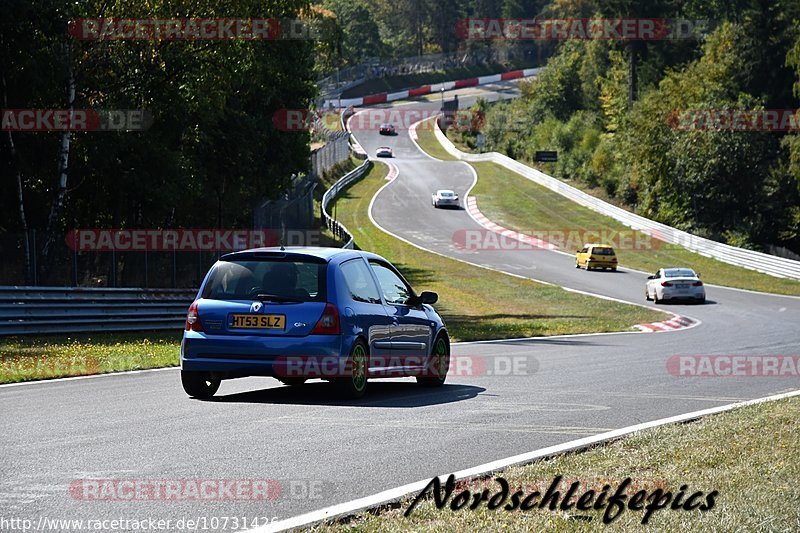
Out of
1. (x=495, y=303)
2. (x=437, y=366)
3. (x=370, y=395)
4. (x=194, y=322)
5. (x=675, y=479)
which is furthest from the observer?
(x=495, y=303)

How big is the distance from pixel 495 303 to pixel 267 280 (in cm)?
2856

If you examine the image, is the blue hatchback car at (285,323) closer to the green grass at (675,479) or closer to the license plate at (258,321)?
the license plate at (258,321)

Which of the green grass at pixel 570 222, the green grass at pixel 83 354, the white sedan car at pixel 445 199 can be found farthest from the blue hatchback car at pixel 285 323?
the white sedan car at pixel 445 199

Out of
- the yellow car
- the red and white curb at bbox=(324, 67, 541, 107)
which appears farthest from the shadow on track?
the red and white curb at bbox=(324, 67, 541, 107)

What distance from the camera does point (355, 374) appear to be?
465 inches

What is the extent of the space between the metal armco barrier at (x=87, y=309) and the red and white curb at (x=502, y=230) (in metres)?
37.7

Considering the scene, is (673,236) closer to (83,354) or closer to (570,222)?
(570,222)

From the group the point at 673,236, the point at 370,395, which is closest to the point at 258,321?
the point at 370,395

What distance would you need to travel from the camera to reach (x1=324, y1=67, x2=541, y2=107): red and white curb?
145 meters

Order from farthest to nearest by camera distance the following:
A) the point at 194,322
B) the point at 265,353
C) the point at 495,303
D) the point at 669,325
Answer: the point at 495,303, the point at 669,325, the point at 194,322, the point at 265,353

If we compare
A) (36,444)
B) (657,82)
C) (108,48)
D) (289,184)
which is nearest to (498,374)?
(36,444)

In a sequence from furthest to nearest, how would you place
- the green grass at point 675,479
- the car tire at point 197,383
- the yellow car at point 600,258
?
the yellow car at point 600,258 → the car tire at point 197,383 → the green grass at point 675,479

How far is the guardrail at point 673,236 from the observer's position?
52.7m

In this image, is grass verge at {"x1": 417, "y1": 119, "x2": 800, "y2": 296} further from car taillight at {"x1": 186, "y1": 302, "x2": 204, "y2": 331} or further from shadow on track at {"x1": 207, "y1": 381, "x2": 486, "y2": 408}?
car taillight at {"x1": 186, "y1": 302, "x2": 204, "y2": 331}
